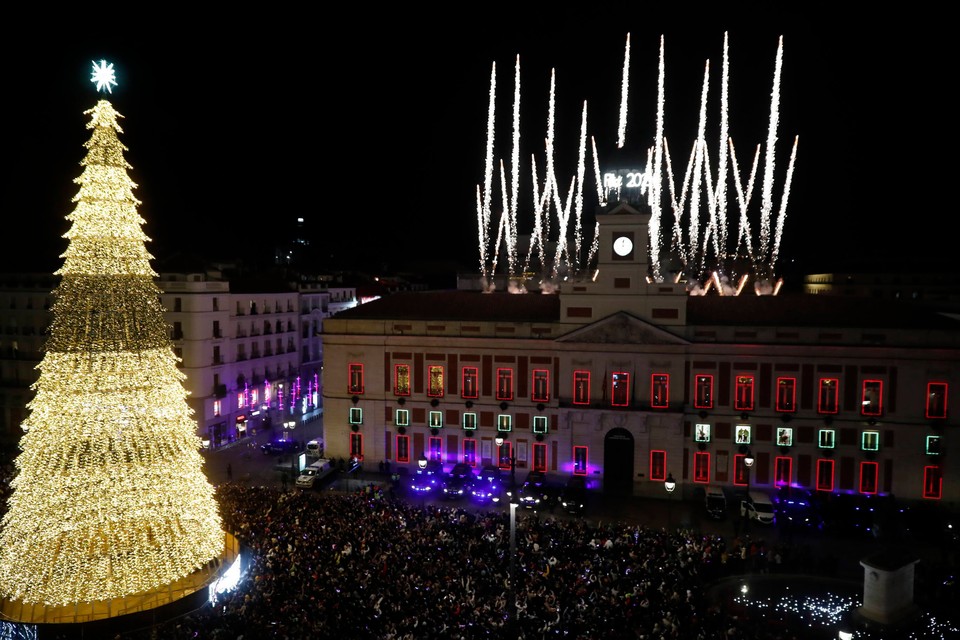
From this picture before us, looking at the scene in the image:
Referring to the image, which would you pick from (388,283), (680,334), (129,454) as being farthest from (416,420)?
(388,283)

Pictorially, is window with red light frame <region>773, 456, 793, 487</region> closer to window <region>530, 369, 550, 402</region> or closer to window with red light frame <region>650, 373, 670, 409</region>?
window with red light frame <region>650, 373, 670, 409</region>

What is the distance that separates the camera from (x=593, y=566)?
23.6 meters

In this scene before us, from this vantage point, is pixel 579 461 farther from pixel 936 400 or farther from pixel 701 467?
pixel 936 400

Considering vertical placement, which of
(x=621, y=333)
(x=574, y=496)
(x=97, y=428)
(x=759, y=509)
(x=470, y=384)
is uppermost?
(x=621, y=333)

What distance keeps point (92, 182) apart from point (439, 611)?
1634 centimetres

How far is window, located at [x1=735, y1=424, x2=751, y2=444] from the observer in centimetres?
3859

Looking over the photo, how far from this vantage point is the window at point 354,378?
1770 inches

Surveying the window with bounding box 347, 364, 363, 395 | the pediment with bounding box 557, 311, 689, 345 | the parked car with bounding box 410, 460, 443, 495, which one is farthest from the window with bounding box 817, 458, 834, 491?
the window with bounding box 347, 364, 363, 395

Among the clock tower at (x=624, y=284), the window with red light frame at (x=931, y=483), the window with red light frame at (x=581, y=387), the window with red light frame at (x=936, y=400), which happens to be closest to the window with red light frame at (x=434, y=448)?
the window with red light frame at (x=581, y=387)

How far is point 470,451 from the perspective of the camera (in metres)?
42.8

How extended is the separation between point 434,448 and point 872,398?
2589 cm

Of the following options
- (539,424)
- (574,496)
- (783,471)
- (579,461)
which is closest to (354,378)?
(539,424)

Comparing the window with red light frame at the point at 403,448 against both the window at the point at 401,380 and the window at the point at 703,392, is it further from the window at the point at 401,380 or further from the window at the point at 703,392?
the window at the point at 703,392

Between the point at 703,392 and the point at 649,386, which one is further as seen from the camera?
the point at 649,386
